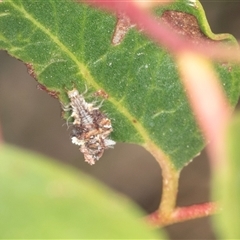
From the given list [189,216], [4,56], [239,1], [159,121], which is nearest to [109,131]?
[159,121]

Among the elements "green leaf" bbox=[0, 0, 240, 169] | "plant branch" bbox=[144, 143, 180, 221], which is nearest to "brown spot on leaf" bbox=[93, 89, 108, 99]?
"green leaf" bbox=[0, 0, 240, 169]

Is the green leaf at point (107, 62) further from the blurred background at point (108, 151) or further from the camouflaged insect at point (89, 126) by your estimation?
the blurred background at point (108, 151)

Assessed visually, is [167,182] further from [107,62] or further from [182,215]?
[107,62]

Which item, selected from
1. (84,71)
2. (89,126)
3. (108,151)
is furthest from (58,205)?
(108,151)

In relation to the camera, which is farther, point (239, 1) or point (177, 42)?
point (239, 1)

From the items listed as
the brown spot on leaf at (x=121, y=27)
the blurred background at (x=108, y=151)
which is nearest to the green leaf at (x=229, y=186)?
the brown spot on leaf at (x=121, y=27)

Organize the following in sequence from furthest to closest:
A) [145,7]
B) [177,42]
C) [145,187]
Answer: [145,187] < [145,7] < [177,42]

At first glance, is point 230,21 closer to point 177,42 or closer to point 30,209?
point 177,42
